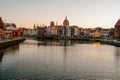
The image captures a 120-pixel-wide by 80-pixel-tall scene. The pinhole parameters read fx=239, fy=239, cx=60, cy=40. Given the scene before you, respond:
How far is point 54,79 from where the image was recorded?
30.3 metres

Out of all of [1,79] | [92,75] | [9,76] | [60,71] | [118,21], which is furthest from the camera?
[118,21]

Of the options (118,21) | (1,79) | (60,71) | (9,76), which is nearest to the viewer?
(1,79)

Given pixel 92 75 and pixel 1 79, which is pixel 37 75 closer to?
pixel 1 79

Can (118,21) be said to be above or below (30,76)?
above

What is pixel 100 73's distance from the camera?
34719 millimetres

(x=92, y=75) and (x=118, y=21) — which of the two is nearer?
(x=92, y=75)

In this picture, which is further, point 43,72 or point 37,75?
point 43,72

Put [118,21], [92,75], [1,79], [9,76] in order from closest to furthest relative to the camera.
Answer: [1,79] < [9,76] < [92,75] < [118,21]

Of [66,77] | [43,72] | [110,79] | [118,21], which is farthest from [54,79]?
[118,21]

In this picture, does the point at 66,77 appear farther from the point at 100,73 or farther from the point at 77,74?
the point at 100,73

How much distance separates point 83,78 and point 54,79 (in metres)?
3.81

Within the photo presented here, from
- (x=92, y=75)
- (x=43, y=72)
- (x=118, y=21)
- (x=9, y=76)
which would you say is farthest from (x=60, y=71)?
(x=118, y=21)

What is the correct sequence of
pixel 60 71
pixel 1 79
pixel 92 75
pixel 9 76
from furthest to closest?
pixel 60 71
pixel 92 75
pixel 9 76
pixel 1 79

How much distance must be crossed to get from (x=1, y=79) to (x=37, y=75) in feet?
16.7
